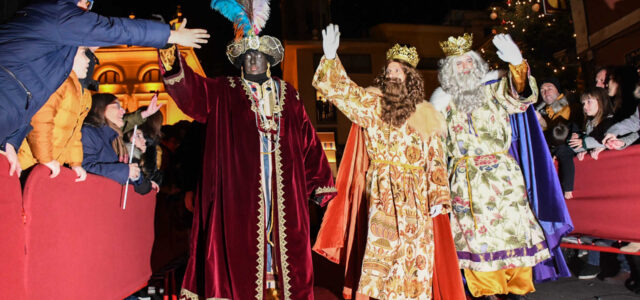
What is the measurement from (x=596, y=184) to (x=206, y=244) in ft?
12.1

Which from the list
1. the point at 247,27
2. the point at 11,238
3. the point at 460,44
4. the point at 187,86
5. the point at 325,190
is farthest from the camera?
the point at 460,44

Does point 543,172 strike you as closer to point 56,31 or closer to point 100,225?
point 100,225

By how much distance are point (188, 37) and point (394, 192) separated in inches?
75.9

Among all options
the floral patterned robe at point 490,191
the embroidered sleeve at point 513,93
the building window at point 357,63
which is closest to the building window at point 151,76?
the building window at point 357,63

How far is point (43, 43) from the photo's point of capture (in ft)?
7.41

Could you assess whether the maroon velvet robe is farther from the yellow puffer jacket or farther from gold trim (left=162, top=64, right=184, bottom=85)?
the yellow puffer jacket

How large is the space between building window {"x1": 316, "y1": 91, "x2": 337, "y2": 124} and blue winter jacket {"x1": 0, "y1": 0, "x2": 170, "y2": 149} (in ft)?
62.3

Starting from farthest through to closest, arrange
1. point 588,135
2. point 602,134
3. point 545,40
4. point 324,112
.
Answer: point 324,112 < point 545,40 < point 588,135 < point 602,134

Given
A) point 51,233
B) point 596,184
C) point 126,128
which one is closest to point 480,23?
point 596,184

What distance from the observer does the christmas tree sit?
1075 cm

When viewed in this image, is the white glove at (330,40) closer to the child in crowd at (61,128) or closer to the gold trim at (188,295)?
the child in crowd at (61,128)

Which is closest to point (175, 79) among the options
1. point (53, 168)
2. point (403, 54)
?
point (53, 168)

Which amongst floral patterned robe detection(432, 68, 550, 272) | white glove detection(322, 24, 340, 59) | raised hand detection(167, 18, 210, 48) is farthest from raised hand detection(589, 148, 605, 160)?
raised hand detection(167, 18, 210, 48)

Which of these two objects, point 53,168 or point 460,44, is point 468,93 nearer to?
point 460,44
